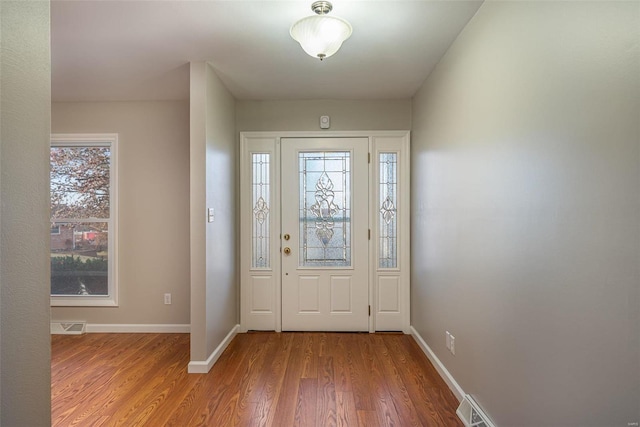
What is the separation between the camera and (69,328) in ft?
12.6

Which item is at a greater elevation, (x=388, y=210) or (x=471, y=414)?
(x=388, y=210)

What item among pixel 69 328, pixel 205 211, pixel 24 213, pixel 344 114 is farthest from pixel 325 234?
pixel 24 213

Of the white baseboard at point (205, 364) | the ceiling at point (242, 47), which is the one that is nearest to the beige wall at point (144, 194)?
the ceiling at point (242, 47)

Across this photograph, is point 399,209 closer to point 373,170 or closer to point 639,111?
point 373,170

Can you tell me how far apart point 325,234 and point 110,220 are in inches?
91.8

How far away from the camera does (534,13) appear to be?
1547mm

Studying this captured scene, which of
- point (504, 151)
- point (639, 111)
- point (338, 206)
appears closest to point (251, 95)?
point (338, 206)

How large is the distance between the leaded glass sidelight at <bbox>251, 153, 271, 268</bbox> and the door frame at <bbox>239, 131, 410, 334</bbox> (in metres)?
0.04

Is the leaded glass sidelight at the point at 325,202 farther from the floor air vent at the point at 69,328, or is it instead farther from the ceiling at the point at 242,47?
the floor air vent at the point at 69,328

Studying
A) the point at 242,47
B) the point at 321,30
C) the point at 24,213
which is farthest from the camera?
the point at 242,47

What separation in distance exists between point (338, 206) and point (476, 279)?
6.35ft

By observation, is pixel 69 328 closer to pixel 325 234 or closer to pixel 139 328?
pixel 139 328

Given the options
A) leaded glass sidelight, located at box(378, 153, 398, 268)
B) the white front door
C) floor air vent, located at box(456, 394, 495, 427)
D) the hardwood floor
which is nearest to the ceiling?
the white front door

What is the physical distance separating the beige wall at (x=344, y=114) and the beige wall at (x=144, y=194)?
1.08m
